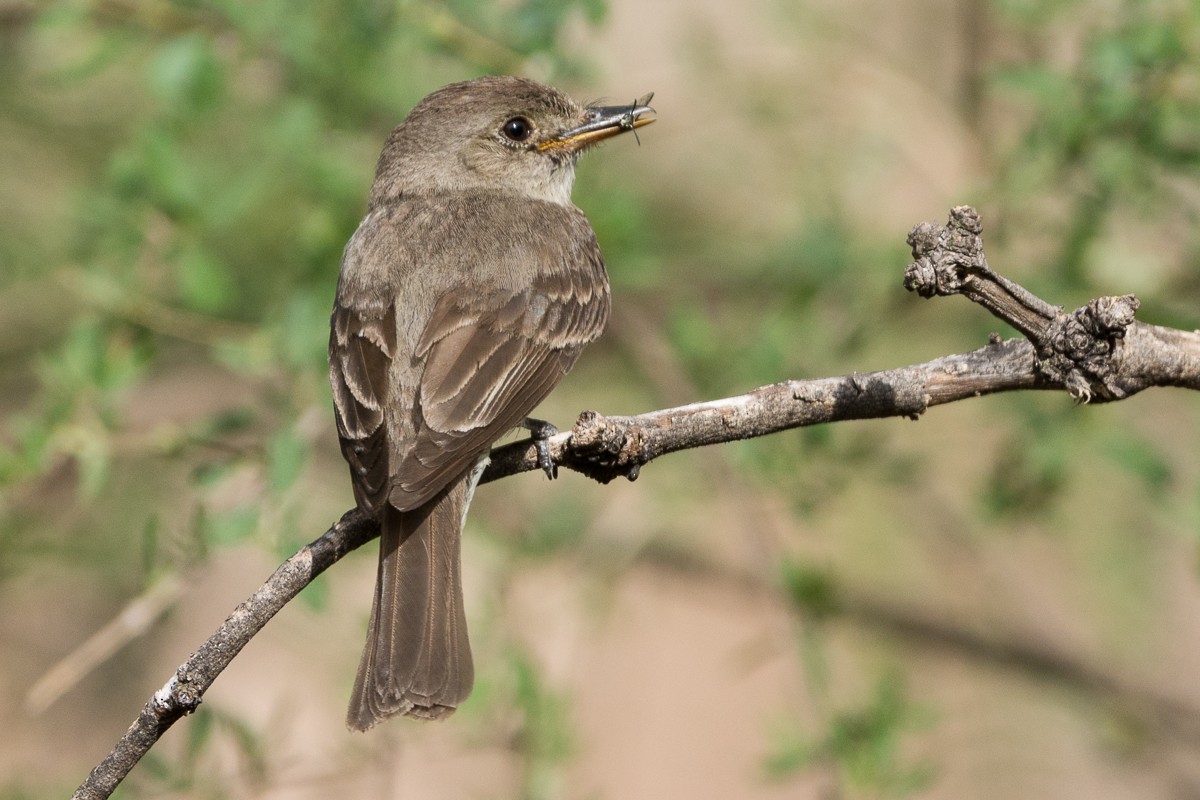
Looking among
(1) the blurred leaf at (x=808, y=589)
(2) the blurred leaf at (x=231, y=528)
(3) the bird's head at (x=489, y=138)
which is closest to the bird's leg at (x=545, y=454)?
(2) the blurred leaf at (x=231, y=528)

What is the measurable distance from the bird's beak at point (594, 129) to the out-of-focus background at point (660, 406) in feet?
0.64

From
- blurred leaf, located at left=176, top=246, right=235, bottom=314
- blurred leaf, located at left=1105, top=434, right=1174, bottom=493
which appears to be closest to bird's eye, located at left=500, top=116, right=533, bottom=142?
blurred leaf, located at left=176, top=246, right=235, bottom=314

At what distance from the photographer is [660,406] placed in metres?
6.55

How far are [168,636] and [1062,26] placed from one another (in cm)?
573

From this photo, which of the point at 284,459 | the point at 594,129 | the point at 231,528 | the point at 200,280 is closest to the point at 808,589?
the point at 594,129

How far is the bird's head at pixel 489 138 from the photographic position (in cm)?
525

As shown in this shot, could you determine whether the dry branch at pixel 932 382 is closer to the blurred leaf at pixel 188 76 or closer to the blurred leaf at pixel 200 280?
the blurred leaf at pixel 200 280

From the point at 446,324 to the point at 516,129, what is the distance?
4.17 ft

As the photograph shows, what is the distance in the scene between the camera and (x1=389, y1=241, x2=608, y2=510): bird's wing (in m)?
3.81

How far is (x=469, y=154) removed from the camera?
17.3ft

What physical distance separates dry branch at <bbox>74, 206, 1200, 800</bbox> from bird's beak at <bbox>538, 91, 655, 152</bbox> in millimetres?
1914

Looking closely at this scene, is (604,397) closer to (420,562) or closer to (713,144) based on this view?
(713,144)

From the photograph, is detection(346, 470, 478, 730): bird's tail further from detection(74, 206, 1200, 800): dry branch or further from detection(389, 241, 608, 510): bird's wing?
detection(74, 206, 1200, 800): dry branch

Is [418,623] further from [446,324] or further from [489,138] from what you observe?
[489,138]
